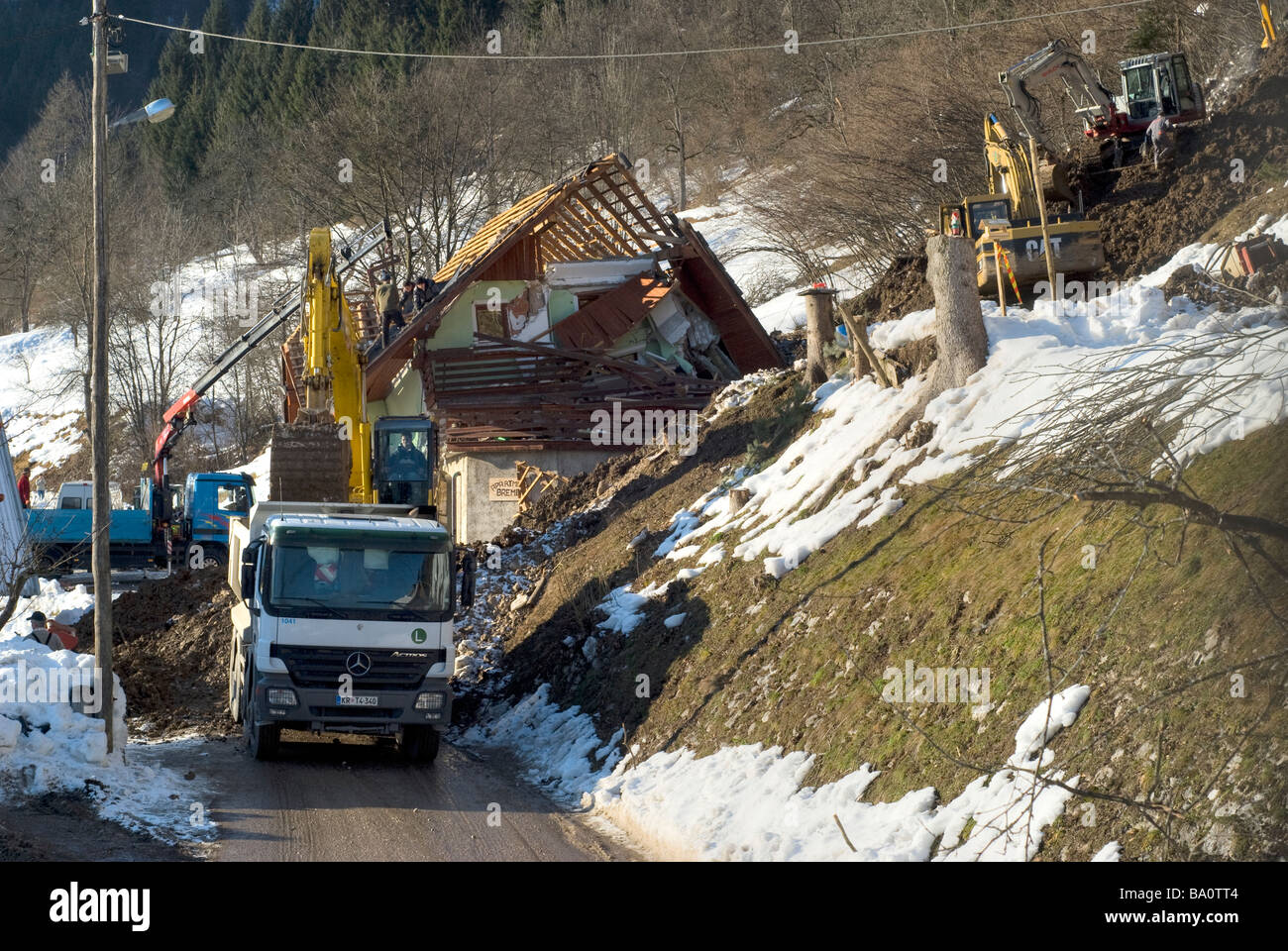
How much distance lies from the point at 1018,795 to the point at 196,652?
659 inches

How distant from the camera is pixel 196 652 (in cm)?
2209

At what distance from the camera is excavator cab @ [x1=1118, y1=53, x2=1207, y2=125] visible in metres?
25.4

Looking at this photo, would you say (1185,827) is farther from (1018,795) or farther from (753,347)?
(753,347)

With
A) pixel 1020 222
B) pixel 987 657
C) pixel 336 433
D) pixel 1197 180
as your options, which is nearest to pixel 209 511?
pixel 336 433

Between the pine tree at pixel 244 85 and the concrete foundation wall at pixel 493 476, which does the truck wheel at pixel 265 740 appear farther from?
the pine tree at pixel 244 85

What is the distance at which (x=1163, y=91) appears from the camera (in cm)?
2539

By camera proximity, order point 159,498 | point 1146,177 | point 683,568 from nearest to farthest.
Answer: point 683,568, point 1146,177, point 159,498

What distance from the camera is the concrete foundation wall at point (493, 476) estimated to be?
30000mm

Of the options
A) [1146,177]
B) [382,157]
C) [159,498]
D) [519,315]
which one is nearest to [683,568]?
[1146,177]

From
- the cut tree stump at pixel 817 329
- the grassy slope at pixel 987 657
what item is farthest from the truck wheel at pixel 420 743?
the cut tree stump at pixel 817 329

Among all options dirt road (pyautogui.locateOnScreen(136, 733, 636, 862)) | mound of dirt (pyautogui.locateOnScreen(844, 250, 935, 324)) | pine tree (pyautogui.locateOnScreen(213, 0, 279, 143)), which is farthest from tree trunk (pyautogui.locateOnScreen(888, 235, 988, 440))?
pine tree (pyautogui.locateOnScreen(213, 0, 279, 143))

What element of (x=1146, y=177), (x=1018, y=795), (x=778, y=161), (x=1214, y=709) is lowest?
(x=1018, y=795)

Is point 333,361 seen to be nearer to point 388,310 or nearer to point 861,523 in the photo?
point 388,310

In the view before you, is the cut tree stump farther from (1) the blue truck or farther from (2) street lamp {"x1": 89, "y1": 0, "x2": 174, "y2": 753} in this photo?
(1) the blue truck
